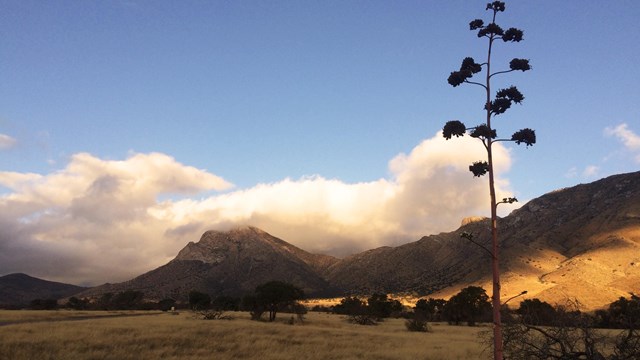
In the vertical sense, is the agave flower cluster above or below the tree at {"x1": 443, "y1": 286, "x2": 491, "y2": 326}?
above

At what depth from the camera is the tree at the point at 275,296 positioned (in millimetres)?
68125

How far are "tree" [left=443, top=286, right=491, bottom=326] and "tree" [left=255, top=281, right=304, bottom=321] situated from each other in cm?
2474

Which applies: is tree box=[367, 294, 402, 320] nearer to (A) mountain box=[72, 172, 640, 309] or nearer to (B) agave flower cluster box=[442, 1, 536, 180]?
(A) mountain box=[72, 172, 640, 309]

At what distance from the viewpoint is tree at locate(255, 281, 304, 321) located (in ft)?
224

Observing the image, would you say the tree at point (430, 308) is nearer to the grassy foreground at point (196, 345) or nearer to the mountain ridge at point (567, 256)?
the mountain ridge at point (567, 256)

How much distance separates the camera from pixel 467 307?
73.3m

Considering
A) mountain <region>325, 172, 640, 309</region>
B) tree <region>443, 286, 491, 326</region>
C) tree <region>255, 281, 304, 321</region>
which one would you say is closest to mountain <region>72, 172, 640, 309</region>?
mountain <region>325, 172, 640, 309</region>

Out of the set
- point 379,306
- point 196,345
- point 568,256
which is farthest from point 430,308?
point 568,256

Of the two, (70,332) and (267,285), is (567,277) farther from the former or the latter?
(70,332)

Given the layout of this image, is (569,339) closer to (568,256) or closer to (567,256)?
(568,256)

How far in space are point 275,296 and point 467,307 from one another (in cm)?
3019

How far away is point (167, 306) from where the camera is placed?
102 metres

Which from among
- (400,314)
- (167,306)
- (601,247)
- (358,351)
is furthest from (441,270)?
(358,351)

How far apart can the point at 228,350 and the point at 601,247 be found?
132 meters
